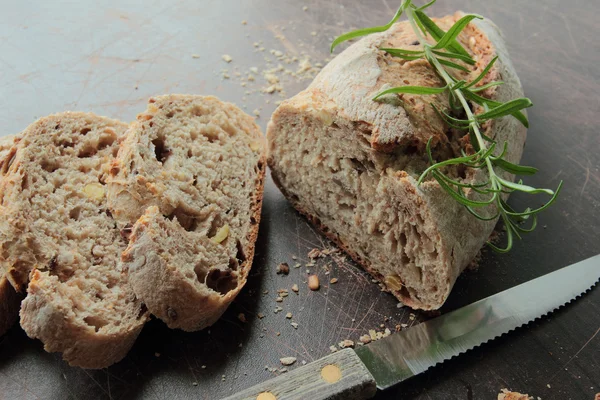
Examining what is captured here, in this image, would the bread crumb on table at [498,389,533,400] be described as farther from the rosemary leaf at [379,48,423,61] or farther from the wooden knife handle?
the rosemary leaf at [379,48,423,61]

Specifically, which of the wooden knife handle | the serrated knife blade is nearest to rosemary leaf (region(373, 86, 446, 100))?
the serrated knife blade

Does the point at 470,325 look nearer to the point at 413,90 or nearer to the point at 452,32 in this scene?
the point at 413,90

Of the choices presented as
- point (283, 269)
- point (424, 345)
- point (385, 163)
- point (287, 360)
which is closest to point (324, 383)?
point (287, 360)

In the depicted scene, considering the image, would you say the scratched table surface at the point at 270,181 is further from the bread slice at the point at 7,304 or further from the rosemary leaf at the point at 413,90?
the rosemary leaf at the point at 413,90

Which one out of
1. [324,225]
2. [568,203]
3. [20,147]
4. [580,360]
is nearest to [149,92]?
[20,147]

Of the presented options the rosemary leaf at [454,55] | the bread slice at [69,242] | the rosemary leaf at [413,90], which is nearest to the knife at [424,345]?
the bread slice at [69,242]

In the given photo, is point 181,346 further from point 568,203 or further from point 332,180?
point 568,203

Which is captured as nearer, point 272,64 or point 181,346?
point 181,346
